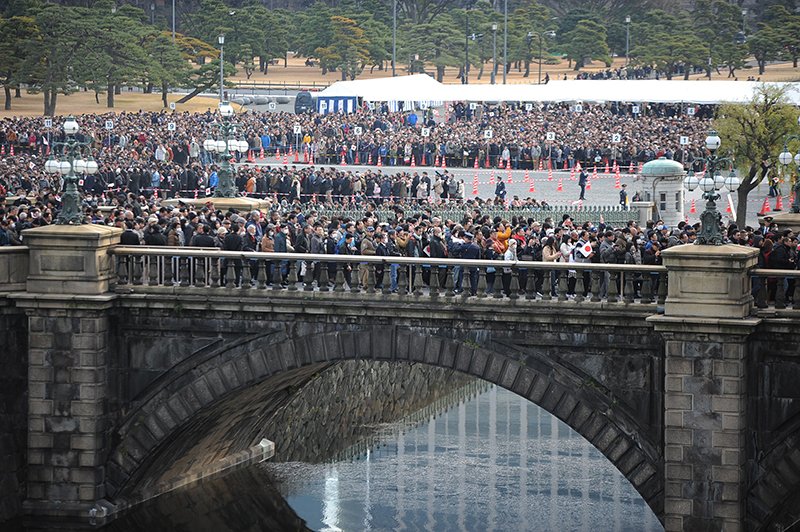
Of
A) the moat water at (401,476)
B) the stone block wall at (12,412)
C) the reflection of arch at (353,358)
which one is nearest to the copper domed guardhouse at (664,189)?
the moat water at (401,476)

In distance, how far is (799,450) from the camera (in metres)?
20.6

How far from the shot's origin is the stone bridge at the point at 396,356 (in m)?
20.6

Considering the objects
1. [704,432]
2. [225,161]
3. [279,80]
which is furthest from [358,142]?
[279,80]

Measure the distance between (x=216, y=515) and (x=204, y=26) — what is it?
291 feet

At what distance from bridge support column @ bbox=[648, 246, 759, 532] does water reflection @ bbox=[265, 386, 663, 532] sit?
22.3 ft

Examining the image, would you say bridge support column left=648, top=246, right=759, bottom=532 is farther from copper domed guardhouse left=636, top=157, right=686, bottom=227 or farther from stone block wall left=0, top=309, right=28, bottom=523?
copper domed guardhouse left=636, top=157, right=686, bottom=227

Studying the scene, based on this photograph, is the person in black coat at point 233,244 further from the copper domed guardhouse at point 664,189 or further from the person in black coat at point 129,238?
the copper domed guardhouse at point 664,189

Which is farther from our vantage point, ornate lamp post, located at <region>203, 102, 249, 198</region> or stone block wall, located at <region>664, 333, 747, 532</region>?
ornate lamp post, located at <region>203, 102, 249, 198</region>

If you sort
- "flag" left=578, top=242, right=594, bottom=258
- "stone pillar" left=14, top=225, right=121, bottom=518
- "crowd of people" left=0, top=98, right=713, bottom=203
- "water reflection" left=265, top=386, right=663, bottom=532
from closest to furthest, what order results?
"stone pillar" left=14, top=225, right=121, bottom=518
"flag" left=578, top=242, right=594, bottom=258
"water reflection" left=265, top=386, right=663, bottom=532
"crowd of people" left=0, top=98, right=713, bottom=203

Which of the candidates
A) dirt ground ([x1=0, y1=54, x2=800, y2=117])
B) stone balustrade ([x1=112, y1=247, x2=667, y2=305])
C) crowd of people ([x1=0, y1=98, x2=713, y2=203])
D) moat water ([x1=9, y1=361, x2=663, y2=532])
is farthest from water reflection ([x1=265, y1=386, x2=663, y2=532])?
dirt ground ([x1=0, y1=54, x2=800, y2=117])

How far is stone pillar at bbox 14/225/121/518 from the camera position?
78.3ft

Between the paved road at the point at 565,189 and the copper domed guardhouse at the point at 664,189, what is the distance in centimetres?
92

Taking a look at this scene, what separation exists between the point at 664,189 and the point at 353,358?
2441cm

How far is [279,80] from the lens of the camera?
393ft
